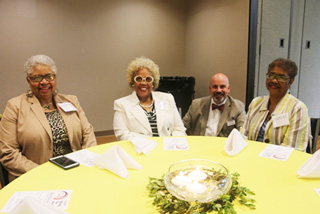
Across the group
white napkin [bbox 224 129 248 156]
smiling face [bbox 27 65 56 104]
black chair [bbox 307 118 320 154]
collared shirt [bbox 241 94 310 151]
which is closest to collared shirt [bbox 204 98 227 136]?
collared shirt [bbox 241 94 310 151]

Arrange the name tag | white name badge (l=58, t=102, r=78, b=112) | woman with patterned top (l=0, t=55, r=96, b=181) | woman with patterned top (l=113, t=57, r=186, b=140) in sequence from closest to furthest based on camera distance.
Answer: woman with patterned top (l=0, t=55, r=96, b=181), white name badge (l=58, t=102, r=78, b=112), woman with patterned top (l=113, t=57, r=186, b=140), the name tag

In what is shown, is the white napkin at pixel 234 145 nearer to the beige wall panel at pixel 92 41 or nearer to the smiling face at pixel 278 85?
the smiling face at pixel 278 85

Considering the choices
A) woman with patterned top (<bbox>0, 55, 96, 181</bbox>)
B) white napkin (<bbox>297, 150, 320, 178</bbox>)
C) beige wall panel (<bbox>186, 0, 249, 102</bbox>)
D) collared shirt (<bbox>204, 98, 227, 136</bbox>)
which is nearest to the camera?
white napkin (<bbox>297, 150, 320, 178</bbox>)

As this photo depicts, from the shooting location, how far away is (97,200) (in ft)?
3.60

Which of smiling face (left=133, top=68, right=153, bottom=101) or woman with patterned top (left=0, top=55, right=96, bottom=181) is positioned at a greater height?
smiling face (left=133, top=68, right=153, bottom=101)

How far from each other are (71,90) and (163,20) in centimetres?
256

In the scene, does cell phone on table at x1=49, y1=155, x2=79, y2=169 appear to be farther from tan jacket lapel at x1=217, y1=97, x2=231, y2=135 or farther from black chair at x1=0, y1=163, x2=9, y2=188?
tan jacket lapel at x1=217, y1=97, x2=231, y2=135

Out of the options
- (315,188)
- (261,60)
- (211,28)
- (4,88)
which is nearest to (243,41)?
(261,60)

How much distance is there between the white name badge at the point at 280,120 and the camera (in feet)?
6.62

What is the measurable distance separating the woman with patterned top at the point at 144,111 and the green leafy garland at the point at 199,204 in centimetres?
131

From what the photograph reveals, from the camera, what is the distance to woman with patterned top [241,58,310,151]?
6.51 feet

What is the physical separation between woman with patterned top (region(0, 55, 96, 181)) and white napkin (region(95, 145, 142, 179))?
87cm

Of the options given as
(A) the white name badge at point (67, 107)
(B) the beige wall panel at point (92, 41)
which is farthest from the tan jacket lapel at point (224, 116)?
(B) the beige wall panel at point (92, 41)

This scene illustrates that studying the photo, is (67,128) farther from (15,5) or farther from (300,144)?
(15,5)
